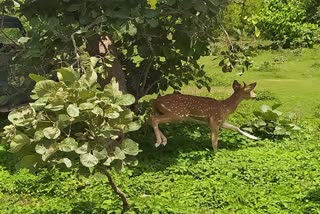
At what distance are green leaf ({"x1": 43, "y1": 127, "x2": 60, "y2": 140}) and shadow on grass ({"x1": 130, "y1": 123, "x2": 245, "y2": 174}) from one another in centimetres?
268

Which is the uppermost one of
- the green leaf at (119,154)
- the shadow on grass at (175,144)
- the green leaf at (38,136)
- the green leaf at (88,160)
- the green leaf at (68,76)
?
the green leaf at (68,76)

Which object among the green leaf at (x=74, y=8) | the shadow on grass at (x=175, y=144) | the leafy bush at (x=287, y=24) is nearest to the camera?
the green leaf at (x=74, y=8)

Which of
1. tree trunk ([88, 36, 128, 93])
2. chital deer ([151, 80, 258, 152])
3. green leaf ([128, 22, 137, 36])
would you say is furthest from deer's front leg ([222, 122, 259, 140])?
green leaf ([128, 22, 137, 36])

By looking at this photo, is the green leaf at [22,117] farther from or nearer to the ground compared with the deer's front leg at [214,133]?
farther from the ground

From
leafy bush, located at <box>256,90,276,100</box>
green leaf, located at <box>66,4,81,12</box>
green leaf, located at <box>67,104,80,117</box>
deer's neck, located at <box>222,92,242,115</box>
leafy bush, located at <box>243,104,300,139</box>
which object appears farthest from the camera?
leafy bush, located at <box>256,90,276,100</box>

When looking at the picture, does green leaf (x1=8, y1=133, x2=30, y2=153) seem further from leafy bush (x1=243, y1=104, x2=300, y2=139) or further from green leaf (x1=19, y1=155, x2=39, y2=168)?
leafy bush (x1=243, y1=104, x2=300, y2=139)

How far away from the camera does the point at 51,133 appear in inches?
151

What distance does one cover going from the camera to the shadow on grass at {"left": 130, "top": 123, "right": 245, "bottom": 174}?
6.75 metres

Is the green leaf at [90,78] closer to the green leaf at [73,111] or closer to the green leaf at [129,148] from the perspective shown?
the green leaf at [73,111]

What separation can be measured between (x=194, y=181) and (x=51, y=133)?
2532 millimetres

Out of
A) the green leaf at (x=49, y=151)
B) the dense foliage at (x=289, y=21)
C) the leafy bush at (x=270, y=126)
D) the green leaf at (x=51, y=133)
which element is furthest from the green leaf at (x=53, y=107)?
the dense foliage at (x=289, y=21)

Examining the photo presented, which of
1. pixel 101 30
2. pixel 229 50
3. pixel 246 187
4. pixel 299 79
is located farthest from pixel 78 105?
pixel 299 79

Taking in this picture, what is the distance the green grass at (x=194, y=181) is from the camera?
538 cm

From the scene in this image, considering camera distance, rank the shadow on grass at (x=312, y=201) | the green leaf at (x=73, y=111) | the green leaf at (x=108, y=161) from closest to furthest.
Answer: the green leaf at (x=73, y=111)
the green leaf at (x=108, y=161)
the shadow on grass at (x=312, y=201)
